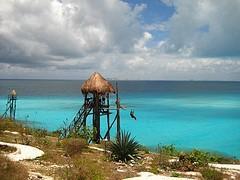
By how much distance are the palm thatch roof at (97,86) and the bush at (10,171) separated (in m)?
14.5

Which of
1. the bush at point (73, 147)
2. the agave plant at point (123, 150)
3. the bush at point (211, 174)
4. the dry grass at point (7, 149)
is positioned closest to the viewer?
the bush at point (211, 174)

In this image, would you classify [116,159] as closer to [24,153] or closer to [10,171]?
[24,153]

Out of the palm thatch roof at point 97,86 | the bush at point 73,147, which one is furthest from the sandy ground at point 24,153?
the palm thatch roof at point 97,86

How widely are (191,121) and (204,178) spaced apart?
149 feet

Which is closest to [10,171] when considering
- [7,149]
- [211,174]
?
[7,149]

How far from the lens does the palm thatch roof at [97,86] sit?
2441 centimetres

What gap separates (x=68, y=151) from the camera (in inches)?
631

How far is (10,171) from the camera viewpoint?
9.55m

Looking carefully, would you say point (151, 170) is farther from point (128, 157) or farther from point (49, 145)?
point (49, 145)

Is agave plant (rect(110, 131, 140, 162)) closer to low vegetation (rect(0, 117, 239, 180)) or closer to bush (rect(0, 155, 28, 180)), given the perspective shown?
low vegetation (rect(0, 117, 239, 180))

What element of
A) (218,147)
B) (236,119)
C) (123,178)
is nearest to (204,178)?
(123,178)

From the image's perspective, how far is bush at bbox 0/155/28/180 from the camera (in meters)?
9.15

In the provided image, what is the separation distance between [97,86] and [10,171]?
597 inches

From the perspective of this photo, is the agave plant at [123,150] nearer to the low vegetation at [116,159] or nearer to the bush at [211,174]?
the low vegetation at [116,159]
